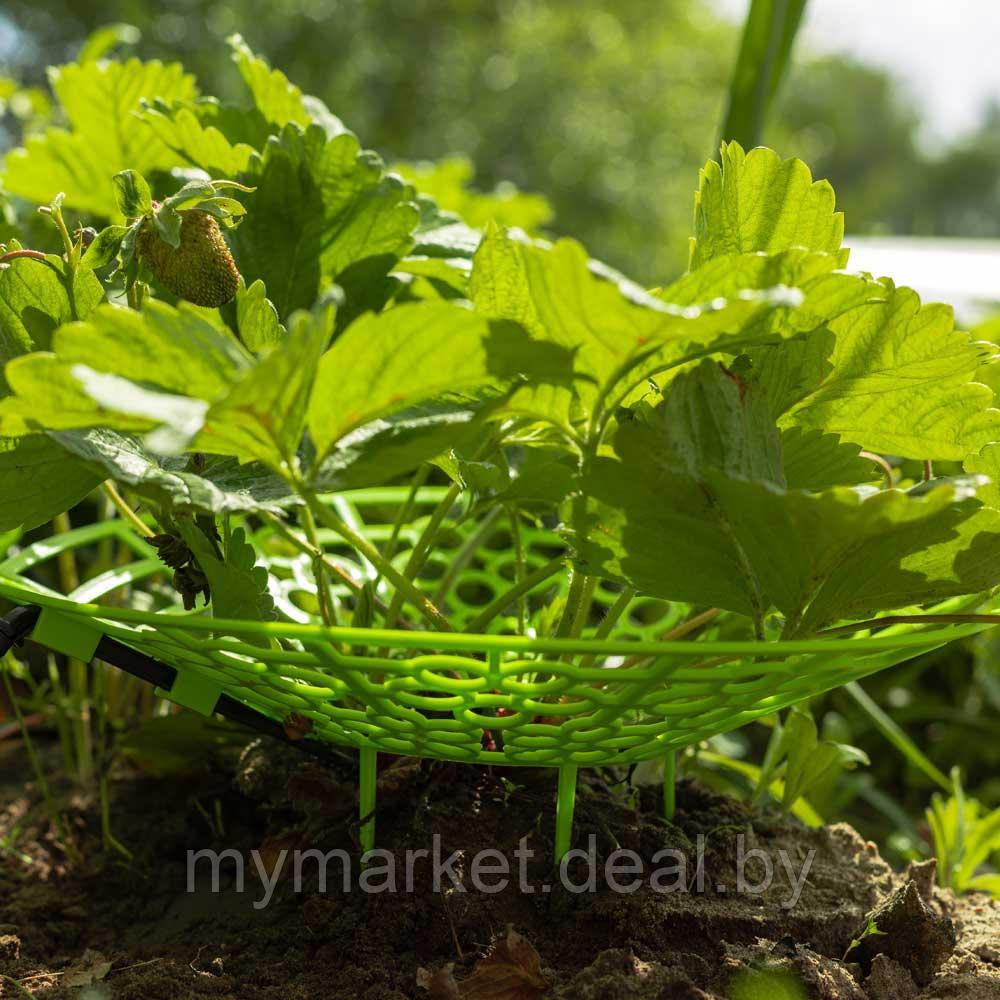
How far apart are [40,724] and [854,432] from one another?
70 centimetres

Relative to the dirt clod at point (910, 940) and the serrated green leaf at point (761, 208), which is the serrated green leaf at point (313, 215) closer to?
the serrated green leaf at point (761, 208)

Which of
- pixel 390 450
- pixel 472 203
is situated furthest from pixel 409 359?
pixel 472 203

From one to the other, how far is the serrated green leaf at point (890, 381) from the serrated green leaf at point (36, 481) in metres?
0.27

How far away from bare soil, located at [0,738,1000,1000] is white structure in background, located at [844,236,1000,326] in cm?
97

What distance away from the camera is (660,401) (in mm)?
375

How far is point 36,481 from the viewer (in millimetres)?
405

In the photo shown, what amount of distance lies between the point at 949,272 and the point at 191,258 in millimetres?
1793

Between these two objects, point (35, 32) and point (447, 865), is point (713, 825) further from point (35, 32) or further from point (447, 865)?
point (35, 32)

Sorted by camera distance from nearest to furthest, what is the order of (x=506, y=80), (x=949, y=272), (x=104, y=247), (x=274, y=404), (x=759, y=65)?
(x=274, y=404), (x=104, y=247), (x=759, y=65), (x=949, y=272), (x=506, y=80)

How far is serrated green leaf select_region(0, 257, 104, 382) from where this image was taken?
400mm

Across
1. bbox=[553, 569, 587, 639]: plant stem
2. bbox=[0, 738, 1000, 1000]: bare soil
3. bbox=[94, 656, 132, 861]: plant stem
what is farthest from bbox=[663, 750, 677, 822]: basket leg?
bbox=[94, 656, 132, 861]: plant stem

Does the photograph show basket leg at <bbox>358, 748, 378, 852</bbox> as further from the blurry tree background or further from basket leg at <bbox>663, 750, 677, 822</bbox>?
the blurry tree background

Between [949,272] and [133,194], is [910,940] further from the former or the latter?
[949,272]

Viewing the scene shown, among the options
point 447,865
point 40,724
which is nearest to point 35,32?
point 40,724
